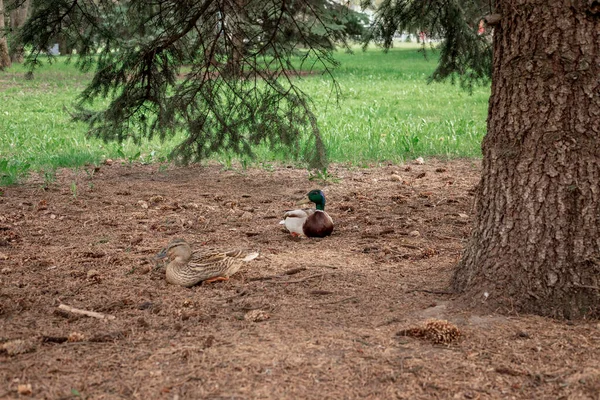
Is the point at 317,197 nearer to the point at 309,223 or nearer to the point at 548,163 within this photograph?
the point at 309,223

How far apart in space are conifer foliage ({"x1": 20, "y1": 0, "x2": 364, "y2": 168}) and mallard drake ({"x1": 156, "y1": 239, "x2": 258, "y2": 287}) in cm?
271

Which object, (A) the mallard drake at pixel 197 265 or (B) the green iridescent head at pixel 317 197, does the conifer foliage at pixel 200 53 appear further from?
(A) the mallard drake at pixel 197 265

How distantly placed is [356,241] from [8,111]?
12.1m

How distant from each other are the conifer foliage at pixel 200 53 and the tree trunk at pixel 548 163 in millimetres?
3082

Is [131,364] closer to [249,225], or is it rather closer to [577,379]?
[577,379]

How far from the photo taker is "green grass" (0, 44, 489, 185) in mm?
9820

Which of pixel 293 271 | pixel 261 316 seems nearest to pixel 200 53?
pixel 293 271

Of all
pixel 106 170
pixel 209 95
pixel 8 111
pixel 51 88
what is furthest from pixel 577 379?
pixel 51 88

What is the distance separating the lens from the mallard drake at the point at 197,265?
477 cm

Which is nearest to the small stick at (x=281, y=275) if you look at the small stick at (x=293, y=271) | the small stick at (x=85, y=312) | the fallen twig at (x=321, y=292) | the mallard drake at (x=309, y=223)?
the small stick at (x=293, y=271)

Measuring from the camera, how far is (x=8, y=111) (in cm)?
1570

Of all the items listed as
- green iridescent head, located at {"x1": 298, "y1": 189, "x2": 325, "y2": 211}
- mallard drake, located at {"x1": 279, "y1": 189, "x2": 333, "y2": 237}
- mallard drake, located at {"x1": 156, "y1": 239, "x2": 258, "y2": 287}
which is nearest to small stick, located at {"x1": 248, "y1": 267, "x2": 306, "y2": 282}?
mallard drake, located at {"x1": 156, "y1": 239, "x2": 258, "y2": 287}

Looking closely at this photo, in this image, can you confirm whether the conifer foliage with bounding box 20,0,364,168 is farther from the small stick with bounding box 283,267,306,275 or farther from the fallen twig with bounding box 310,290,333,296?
the fallen twig with bounding box 310,290,333,296

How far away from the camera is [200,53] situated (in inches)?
308
